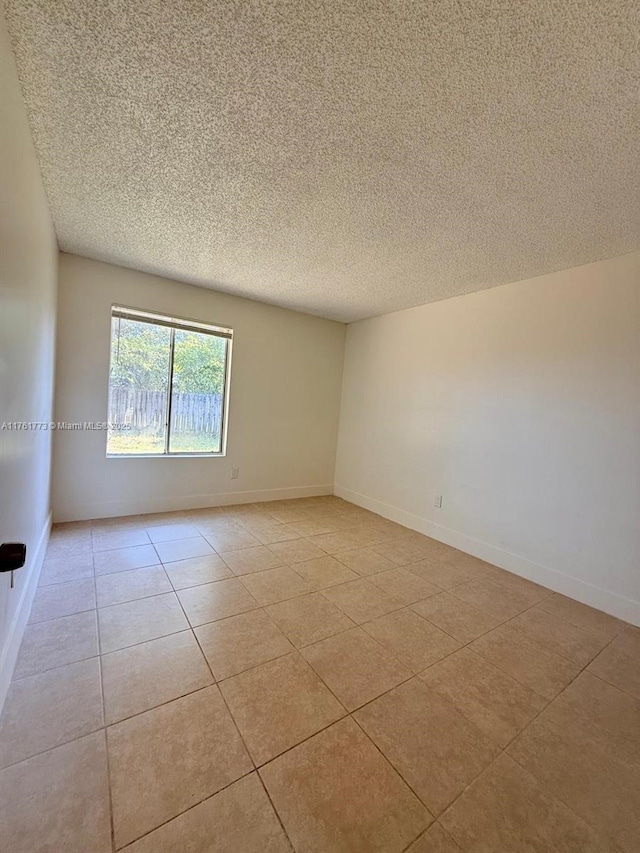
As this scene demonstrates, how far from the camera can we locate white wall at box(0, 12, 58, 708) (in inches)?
49.4

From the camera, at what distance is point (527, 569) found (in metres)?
2.79

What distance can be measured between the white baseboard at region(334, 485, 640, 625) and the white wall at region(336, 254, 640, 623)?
10mm

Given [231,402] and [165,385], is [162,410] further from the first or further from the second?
[231,402]

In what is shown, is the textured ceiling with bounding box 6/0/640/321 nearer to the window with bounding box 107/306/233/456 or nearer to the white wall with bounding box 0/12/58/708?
the white wall with bounding box 0/12/58/708

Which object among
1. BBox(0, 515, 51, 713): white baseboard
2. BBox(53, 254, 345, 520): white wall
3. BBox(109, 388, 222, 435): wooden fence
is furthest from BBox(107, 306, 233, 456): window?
BBox(0, 515, 51, 713): white baseboard

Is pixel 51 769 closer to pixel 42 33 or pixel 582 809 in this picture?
pixel 582 809

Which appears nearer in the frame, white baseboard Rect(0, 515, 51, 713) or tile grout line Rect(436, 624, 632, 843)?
tile grout line Rect(436, 624, 632, 843)

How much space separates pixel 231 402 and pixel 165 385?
735mm

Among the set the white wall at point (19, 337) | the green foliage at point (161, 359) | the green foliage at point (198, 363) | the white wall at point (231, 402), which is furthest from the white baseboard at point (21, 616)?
the green foliage at point (198, 363)

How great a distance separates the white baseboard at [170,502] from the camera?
10.7 feet

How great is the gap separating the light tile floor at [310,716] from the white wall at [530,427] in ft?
1.50

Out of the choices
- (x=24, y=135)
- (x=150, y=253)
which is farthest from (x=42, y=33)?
(x=150, y=253)

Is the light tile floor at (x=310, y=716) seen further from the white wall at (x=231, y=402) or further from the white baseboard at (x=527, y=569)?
the white wall at (x=231, y=402)

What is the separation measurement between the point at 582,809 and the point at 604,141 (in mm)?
2537
